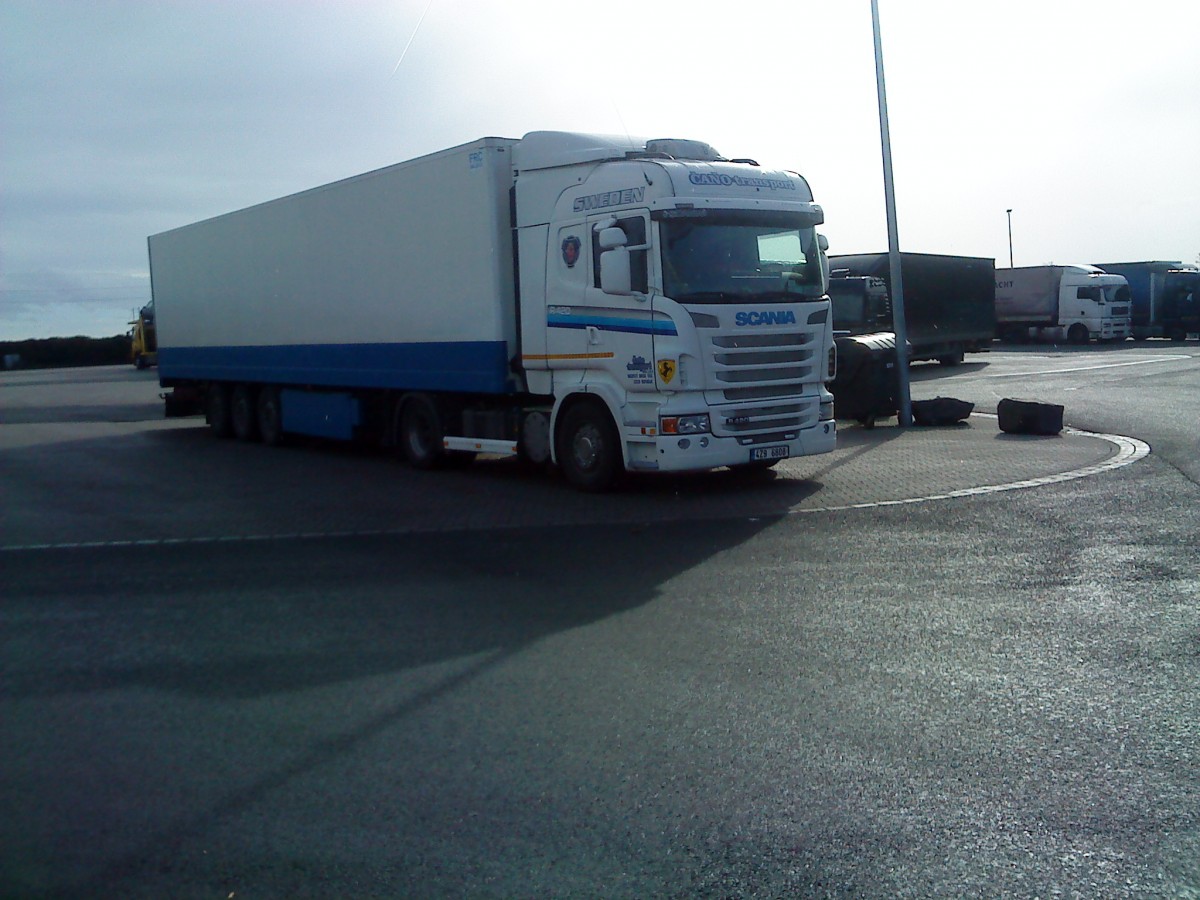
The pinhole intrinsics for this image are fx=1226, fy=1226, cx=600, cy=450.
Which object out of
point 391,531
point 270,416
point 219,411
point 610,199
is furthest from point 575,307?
point 219,411

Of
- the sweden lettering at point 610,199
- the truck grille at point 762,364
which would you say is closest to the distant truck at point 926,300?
the truck grille at point 762,364

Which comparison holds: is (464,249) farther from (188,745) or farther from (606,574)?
(188,745)

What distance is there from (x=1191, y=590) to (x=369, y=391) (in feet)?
41.8

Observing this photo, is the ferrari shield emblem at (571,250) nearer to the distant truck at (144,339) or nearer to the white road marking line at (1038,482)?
A: the white road marking line at (1038,482)

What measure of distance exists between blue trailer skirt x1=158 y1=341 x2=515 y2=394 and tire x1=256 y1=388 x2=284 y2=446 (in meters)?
0.30

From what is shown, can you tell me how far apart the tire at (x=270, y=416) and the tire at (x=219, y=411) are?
1.53 metres

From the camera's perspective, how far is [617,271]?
497 inches

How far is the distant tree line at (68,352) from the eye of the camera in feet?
280

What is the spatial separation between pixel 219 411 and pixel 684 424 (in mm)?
13931

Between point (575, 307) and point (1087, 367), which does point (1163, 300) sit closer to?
point (1087, 367)

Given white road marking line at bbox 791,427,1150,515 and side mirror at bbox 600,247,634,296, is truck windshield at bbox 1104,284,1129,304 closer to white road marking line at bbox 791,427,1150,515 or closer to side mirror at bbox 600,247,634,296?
white road marking line at bbox 791,427,1150,515

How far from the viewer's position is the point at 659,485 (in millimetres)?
14617

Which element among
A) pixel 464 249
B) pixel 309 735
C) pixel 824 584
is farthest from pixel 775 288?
pixel 309 735

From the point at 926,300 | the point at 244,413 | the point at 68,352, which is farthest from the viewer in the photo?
the point at 68,352
